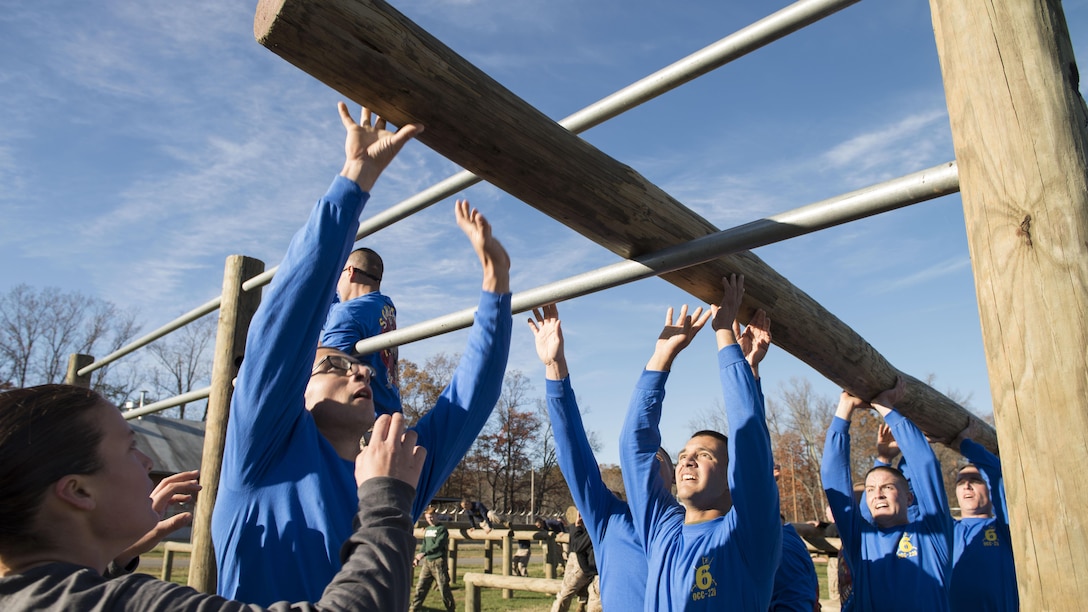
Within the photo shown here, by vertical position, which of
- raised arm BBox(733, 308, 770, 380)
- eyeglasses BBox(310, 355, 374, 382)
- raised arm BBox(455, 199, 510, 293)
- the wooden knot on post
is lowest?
eyeglasses BBox(310, 355, 374, 382)

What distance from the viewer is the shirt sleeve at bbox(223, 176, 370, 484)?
1.70 meters

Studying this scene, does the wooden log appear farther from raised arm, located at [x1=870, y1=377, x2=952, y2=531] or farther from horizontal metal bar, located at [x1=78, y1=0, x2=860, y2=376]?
raised arm, located at [x1=870, y1=377, x2=952, y2=531]

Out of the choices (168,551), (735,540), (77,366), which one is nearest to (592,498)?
(735,540)

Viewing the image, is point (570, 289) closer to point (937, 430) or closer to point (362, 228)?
point (362, 228)

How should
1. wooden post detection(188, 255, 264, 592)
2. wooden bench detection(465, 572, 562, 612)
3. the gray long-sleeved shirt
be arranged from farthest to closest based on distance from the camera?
wooden bench detection(465, 572, 562, 612)
wooden post detection(188, 255, 264, 592)
the gray long-sleeved shirt

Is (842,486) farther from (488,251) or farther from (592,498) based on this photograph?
(488,251)

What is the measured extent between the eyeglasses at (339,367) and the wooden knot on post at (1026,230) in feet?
5.02

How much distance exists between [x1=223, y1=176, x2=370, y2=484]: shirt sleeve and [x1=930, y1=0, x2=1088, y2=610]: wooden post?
4.25 ft

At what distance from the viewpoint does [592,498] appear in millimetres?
3258

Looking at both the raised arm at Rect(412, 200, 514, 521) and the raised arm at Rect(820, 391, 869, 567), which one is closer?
the raised arm at Rect(412, 200, 514, 521)

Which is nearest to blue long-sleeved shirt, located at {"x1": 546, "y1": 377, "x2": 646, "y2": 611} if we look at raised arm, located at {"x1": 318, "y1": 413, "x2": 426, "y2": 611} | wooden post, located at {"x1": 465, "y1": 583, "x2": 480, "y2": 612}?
raised arm, located at {"x1": 318, "y1": 413, "x2": 426, "y2": 611}

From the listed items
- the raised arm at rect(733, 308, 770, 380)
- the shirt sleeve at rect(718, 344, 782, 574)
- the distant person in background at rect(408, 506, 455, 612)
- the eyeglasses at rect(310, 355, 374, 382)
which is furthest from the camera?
the distant person in background at rect(408, 506, 455, 612)

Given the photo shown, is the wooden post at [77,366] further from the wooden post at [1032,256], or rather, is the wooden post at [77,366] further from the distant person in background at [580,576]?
the wooden post at [1032,256]

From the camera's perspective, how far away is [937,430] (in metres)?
4.08
